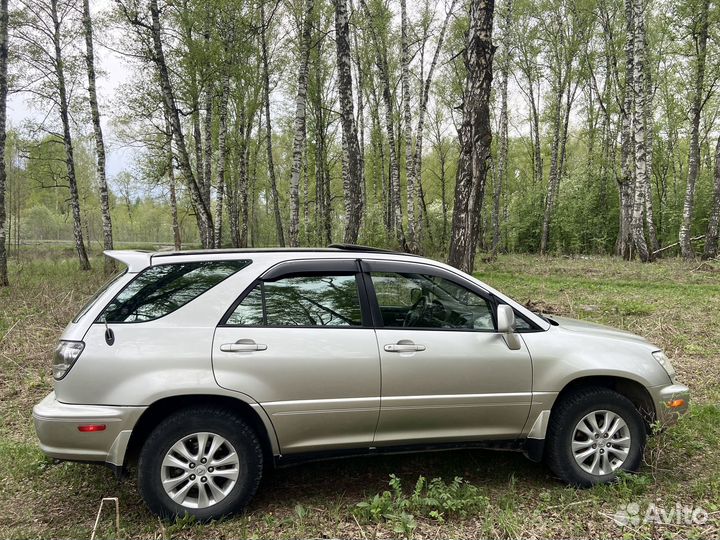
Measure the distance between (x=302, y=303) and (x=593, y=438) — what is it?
8.27 feet

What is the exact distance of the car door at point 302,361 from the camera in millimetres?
3096

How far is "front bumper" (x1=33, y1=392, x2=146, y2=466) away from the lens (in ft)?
9.54

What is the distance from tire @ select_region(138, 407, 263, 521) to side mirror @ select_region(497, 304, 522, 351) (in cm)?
196

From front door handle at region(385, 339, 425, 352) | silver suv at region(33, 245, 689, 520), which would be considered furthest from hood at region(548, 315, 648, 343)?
front door handle at region(385, 339, 425, 352)

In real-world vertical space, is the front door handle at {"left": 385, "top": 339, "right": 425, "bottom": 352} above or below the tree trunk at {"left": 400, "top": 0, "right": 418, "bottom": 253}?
below

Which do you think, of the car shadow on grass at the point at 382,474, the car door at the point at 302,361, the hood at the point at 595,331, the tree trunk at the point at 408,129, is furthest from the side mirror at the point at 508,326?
the tree trunk at the point at 408,129

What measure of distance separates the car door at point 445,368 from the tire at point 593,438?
1.10ft

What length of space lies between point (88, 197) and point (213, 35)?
27653 mm

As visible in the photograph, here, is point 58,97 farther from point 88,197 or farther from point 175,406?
point 88,197

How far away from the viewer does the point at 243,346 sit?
122 inches

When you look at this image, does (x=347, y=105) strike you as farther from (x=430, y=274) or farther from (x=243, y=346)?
(x=243, y=346)

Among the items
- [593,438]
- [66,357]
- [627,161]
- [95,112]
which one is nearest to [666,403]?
[593,438]

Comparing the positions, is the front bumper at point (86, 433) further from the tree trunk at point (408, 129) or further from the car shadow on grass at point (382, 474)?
the tree trunk at point (408, 129)

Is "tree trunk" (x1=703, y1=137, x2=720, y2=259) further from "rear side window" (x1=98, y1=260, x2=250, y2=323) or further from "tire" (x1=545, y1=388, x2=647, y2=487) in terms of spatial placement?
"rear side window" (x1=98, y1=260, x2=250, y2=323)
